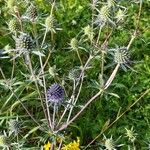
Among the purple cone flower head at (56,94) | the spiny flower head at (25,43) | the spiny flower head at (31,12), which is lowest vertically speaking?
the purple cone flower head at (56,94)

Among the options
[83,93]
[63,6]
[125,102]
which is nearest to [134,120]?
[125,102]

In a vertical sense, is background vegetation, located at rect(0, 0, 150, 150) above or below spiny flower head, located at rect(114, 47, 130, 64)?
below

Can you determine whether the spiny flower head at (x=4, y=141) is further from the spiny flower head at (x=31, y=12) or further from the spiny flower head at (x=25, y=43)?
the spiny flower head at (x=31, y=12)

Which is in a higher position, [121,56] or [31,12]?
[31,12]

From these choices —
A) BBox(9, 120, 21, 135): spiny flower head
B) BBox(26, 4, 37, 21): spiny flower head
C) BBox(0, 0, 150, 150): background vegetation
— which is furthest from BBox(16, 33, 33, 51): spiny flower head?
BBox(9, 120, 21, 135): spiny flower head

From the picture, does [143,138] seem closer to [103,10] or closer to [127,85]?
[127,85]

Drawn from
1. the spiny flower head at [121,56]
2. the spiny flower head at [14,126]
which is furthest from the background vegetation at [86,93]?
the spiny flower head at [121,56]

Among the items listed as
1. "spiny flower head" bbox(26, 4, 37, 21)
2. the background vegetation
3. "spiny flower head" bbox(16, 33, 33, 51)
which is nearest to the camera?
"spiny flower head" bbox(16, 33, 33, 51)

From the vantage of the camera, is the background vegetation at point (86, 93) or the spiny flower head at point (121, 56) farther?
the background vegetation at point (86, 93)

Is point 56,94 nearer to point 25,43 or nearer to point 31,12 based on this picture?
point 25,43

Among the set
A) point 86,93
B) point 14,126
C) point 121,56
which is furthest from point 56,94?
point 86,93

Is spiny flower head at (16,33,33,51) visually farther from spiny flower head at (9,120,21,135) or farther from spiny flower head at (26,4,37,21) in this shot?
spiny flower head at (9,120,21,135)

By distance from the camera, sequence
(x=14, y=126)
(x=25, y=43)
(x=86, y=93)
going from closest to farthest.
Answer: (x=25, y=43)
(x=14, y=126)
(x=86, y=93)
